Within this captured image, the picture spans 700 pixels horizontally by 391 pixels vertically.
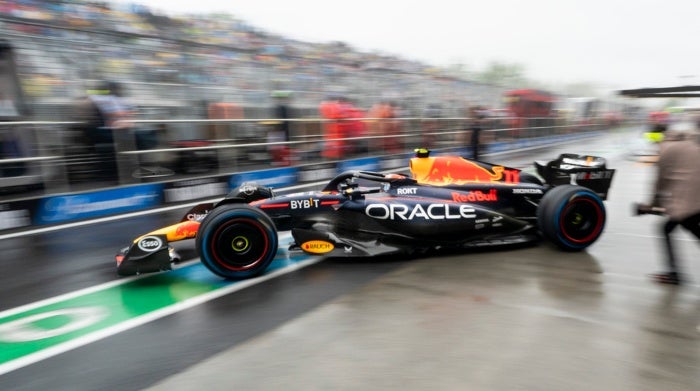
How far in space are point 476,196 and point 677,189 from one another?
184cm

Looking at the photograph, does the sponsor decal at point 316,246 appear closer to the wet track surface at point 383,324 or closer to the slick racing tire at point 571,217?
the wet track surface at point 383,324

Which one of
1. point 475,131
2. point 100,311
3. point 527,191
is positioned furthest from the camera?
point 475,131

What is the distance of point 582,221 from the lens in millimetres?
4945

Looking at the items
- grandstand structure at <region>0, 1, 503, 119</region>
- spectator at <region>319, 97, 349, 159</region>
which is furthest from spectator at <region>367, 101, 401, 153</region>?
spectator at <region>319, 97, 349, 159</region>

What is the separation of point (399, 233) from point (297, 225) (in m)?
1.04

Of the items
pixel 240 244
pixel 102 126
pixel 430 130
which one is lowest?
pixel 240 244

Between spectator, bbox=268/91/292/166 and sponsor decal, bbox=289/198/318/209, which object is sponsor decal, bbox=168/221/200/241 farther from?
spectator, bbox=268/91/292/166

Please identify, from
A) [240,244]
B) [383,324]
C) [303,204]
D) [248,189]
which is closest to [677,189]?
[383,324]

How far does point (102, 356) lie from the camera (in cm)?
290

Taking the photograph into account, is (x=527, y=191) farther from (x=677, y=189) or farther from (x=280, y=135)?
(x=280, y=135)

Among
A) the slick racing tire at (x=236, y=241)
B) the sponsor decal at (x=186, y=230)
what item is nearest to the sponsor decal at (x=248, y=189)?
the sponsor decal at (x=186, y=230)

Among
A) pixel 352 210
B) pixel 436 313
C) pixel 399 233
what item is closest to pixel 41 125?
pixel 352 210

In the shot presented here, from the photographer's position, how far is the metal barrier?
6.36m

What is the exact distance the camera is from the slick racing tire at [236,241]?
392cm
